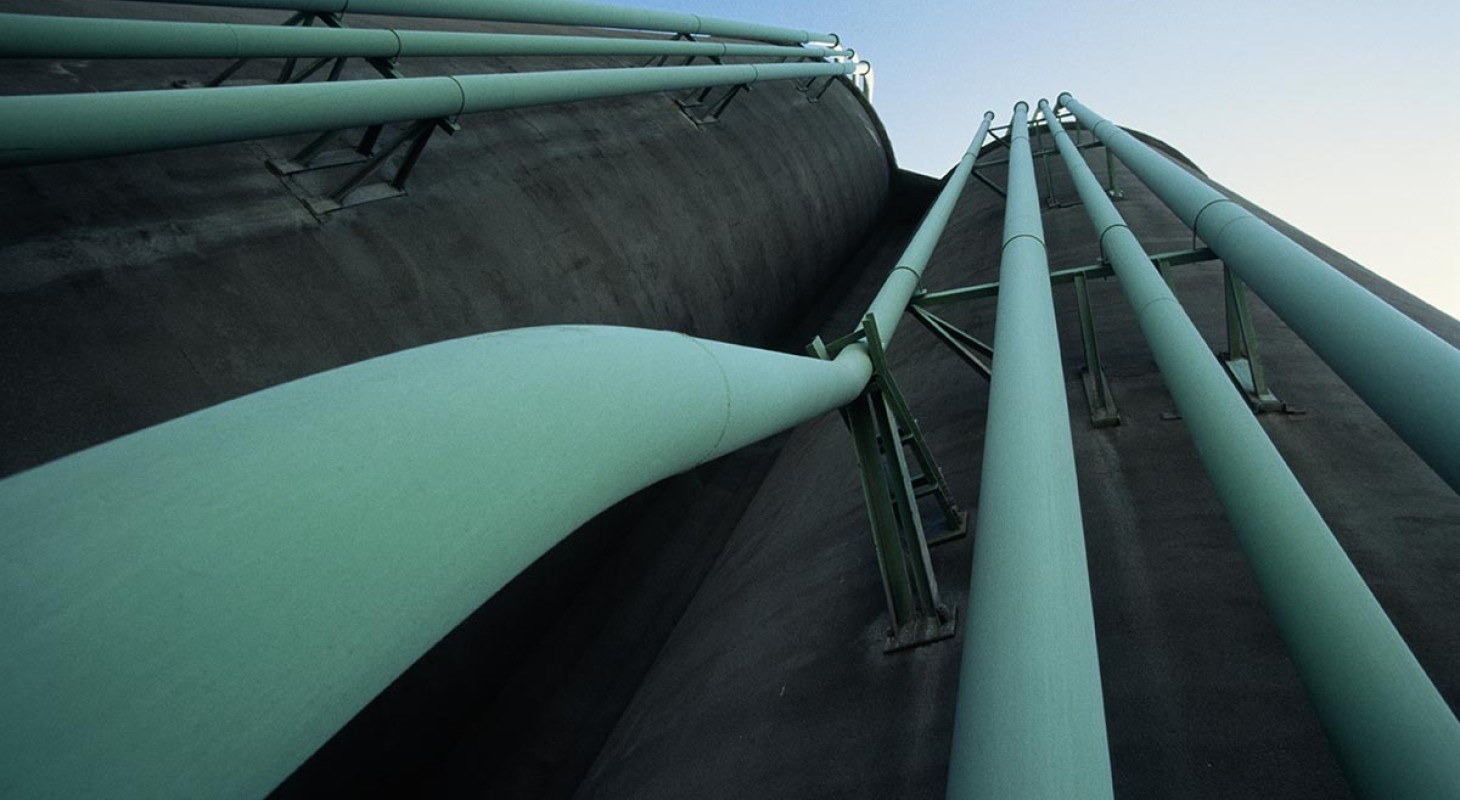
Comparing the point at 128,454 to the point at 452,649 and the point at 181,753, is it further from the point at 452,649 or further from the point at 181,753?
the point at 452,649

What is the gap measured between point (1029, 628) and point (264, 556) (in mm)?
2305

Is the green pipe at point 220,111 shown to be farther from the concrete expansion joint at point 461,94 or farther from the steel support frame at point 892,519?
the steel support frame at point 892,519

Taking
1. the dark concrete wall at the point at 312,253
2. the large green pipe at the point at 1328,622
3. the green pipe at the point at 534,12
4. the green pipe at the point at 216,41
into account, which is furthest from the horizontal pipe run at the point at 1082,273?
the green pipe at the point at 534,12

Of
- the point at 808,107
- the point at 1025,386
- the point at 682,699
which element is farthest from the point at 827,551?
the point at 808,107

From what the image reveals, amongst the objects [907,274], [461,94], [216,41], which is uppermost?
Answer: [216,41]

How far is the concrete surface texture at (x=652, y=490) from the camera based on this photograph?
4.84m

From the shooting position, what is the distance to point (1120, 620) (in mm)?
5121

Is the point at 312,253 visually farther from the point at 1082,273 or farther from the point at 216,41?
the point at 1082,273

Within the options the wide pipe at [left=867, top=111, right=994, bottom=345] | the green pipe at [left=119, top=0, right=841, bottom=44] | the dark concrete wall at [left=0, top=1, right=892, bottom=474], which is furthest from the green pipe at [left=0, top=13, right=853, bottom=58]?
the wide pipe at [left=867, top=111, right=994, bottom=345]

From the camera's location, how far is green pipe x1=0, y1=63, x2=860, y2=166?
15.9ft

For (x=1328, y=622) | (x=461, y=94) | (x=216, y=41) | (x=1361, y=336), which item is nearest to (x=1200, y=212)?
(x=1361, y=336)

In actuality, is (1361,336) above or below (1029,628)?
above

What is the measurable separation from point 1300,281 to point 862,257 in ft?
58.1

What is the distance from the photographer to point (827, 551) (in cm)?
756
